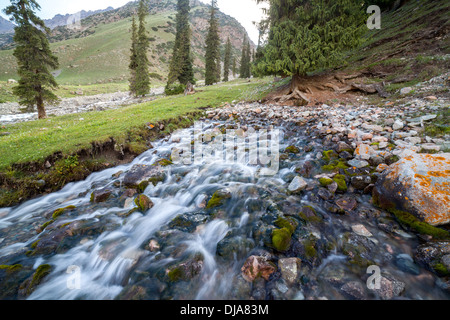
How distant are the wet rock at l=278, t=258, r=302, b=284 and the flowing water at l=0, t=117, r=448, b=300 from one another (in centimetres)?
8

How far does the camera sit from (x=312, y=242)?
138 inches

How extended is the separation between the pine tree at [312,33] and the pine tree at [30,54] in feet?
63.9

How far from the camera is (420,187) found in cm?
337

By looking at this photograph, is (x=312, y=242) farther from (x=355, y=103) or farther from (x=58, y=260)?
(x=355, y=103)

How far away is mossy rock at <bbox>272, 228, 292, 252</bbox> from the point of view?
3.42 metres

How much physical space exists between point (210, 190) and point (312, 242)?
317 cm

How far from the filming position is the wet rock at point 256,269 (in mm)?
3038

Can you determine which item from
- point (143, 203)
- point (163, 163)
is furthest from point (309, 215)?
point (163, 163)

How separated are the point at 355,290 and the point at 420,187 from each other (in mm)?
2289

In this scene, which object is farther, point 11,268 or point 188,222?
point 188,222

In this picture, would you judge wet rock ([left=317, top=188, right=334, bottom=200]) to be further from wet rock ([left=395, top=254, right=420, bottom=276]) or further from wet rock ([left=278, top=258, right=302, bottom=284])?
wet rock ([left=278, top=258, right=302, bottom=284])

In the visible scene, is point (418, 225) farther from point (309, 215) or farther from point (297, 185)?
point (297, 185)

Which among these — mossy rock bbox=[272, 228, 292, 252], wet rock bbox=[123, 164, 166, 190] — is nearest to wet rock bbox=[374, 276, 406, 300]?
mossy rock bbox=[272, 228, 292, 252]

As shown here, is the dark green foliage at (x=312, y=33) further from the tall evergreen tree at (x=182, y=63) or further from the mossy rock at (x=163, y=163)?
the tall evergreen tree at (x=182, y=63)
